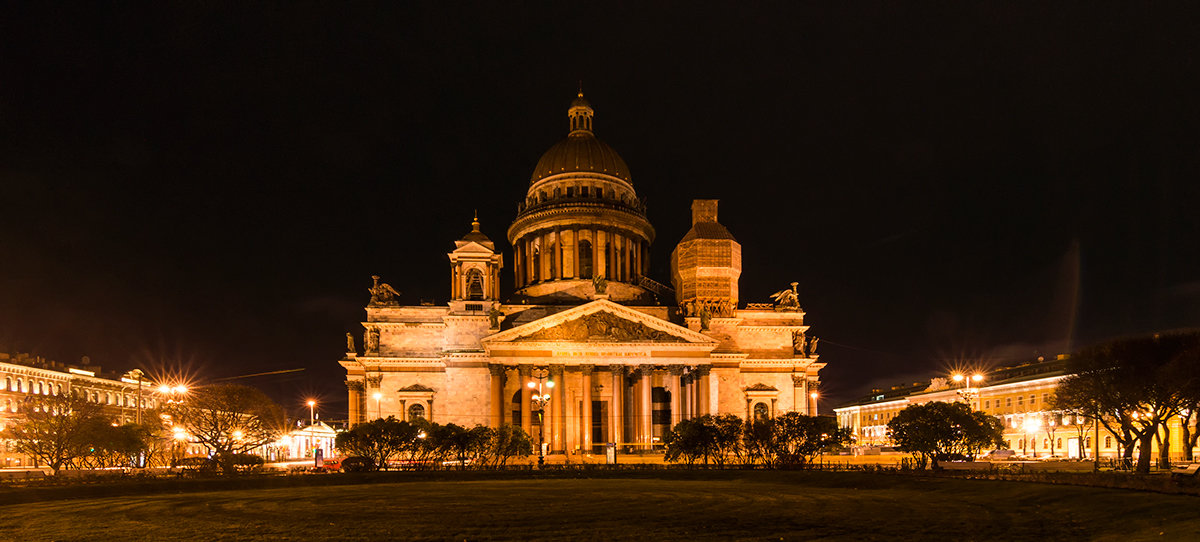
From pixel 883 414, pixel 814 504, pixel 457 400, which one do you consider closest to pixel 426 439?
pixel 457 400

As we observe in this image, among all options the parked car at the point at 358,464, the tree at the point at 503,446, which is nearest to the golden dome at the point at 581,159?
the tree at the point at 503,446

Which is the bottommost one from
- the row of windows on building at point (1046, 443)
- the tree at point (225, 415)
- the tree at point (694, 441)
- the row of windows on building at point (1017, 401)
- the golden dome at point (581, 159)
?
the row of windows on building at point (1046, 443)

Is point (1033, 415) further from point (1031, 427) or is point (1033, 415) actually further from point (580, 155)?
point (580, 155)

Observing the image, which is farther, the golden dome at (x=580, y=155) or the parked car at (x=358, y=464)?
the golden dome at (x=580, y=155)

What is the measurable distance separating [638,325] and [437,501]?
41920 millimetres

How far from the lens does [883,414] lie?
143 m

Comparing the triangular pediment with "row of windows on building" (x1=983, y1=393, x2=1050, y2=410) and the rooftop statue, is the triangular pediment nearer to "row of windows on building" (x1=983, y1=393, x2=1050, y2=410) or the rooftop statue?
the rooftop statue

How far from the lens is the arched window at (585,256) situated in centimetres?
8600

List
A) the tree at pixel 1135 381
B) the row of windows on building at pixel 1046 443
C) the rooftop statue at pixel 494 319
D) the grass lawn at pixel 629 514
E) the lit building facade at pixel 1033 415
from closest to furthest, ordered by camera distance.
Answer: the grass lawn at pixel 629 514 → the tree at pixel 1135 381 → the rooftop statue at pixel 494 319 → the lit building facade at pixel 1033 415 → the row of windows on building at pixel 1046 443

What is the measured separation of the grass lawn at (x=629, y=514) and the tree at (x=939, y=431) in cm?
1102

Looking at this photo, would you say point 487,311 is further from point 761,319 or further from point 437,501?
point 437,501

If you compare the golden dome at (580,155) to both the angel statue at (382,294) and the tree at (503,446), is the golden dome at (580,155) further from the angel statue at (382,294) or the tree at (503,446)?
the tree at (503,446)

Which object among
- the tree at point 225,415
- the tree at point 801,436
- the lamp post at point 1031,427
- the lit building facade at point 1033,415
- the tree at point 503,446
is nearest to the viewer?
the tree at point 801,436

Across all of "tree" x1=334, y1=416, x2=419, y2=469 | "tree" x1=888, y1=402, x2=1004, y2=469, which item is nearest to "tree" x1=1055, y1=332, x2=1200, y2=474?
"tree" x1=888, y1=402, x2=1004, y2=469
